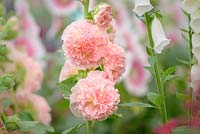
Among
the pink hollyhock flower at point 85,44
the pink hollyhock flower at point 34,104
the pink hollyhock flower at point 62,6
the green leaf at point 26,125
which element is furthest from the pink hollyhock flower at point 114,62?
the pink hollyhock flower at point 62,6

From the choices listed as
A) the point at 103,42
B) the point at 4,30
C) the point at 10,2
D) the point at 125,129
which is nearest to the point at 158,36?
the point at 103,42

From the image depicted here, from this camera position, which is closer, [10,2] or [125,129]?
[125,129]

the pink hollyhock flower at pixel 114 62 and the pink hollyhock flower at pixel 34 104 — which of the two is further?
the pink hollyhock flower at pixel 34 104

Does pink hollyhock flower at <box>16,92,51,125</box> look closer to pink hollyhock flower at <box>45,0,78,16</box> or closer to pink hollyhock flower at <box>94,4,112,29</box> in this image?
pink hollyhock flower at <box>94,4,112,29</box>

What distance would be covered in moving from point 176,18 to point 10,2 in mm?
484

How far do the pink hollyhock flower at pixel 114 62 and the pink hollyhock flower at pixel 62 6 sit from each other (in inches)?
30.7

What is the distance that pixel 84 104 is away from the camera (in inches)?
34.8

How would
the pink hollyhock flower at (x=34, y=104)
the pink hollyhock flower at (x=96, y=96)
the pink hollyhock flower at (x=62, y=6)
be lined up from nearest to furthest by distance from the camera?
the pink hollyhock flower at (x=96, y=96), the pink hollyhock flower at (x=34, y=104), the pink hollyhock flower at (x=62, y=6)

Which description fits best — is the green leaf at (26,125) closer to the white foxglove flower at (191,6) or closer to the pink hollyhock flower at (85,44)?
the pink hollyhock flower at (85,44)

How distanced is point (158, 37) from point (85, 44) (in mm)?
104

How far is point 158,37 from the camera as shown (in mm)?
936

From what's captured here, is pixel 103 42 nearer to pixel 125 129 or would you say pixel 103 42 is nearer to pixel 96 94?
pixel 96 94

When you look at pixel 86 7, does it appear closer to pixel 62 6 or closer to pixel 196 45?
pixel 196 45

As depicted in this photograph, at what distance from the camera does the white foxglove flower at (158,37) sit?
36.5 inches
